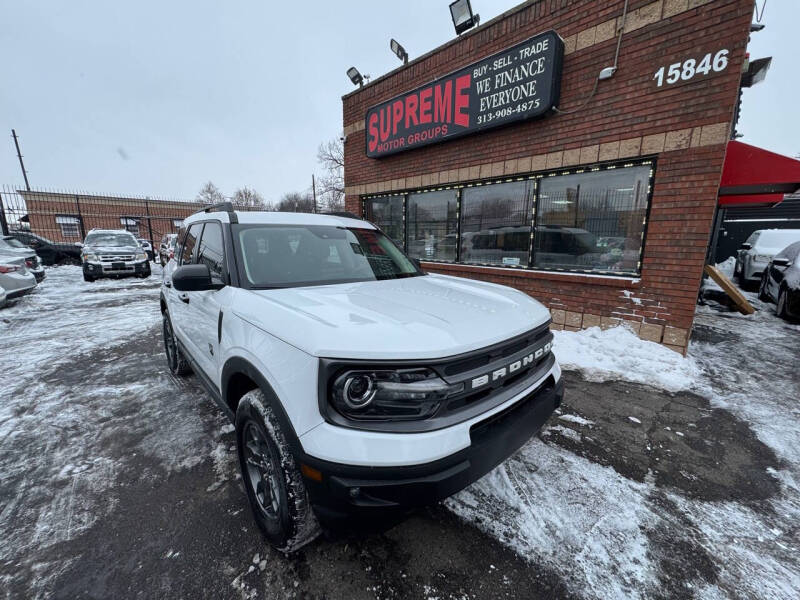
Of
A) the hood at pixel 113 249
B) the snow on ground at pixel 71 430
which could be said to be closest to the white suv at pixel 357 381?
the snow on ground at pixel 71 430

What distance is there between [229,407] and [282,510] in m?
0.88

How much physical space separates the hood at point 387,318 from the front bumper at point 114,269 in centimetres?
1313

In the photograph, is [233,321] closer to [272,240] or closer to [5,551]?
[272,240]

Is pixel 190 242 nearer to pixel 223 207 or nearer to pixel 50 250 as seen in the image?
pixel 223 207

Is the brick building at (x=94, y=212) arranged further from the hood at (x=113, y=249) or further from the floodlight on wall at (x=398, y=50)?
the floodlight on wall at (x=398, y=50)

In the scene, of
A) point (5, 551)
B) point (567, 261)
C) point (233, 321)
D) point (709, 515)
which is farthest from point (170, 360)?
point (567, 261)

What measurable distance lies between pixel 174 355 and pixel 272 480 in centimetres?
311

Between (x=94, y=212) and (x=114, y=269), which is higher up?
(x=94, y=212)

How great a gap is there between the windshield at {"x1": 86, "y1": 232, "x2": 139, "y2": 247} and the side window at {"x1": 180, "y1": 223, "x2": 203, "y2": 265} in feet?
38.8

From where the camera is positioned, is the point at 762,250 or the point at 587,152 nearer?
the point at 587,152

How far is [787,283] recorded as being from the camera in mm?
6648

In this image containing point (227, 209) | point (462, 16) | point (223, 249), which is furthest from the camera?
point (462, 16)

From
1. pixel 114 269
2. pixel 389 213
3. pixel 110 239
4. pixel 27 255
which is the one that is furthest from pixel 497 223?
pixel 110 239

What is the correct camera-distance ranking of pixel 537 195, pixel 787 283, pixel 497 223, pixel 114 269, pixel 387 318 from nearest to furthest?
pixel 387 318, pixel 537 195, pixel 497 223, pixel 787 283, pixel 114 269
